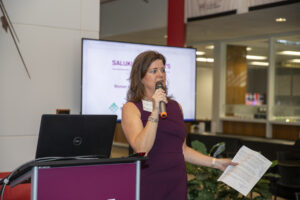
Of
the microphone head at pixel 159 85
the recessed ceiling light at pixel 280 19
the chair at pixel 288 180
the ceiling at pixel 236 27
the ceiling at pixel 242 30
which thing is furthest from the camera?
the recessed ceiling light at pixel 280 19

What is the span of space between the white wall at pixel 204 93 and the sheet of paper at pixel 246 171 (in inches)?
524

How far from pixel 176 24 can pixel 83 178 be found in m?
4.19

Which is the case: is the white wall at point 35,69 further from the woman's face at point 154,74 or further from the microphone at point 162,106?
the microphone at point 162,106

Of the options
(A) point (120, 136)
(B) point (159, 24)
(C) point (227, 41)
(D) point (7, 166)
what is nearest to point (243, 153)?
(D) point (7, 166)

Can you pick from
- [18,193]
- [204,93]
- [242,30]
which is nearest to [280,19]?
[242,30]

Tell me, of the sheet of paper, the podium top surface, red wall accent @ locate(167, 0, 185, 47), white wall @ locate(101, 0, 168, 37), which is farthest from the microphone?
white wall @ locate(101, 0, 168, 37)

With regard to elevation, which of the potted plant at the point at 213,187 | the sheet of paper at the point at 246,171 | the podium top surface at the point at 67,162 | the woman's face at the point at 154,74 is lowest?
the potted plant at the point at 213,187

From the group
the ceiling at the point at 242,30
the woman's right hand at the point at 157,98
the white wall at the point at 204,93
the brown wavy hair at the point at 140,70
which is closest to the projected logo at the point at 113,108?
the brown wavy hair at the point at 140,70

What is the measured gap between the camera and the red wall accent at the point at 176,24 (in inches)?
213

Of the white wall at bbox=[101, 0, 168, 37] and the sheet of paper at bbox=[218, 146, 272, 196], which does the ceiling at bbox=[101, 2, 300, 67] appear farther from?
the sheet of paper at bbox=[218, 146, 272, 196]

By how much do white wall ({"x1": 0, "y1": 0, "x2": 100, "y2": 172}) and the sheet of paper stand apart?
5.99 ft

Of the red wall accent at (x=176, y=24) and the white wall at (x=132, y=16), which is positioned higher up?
the white wall at (x=132, y=16)

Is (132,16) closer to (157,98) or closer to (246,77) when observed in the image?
(246,77)

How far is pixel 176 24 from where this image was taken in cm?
545
